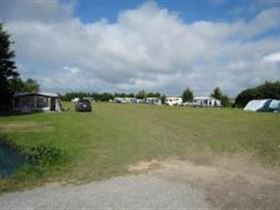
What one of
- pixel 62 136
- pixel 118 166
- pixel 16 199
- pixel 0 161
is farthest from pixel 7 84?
pixel 16 199

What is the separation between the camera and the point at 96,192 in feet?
40.1

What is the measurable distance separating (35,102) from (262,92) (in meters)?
59.3

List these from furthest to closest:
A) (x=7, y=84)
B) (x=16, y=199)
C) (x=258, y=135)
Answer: (x=7, y=84), (x=258, y=135), (x=16, y=199)

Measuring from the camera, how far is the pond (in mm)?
17708

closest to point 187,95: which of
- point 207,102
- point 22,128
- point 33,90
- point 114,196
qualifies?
point 207,102

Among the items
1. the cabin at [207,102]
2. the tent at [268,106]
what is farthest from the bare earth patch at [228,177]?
the cabin at [207,102]

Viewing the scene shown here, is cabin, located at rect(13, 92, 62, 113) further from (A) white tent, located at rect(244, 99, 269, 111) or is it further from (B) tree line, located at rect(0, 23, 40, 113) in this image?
(A) white tent, located at rect(244, 99, 269, 111)

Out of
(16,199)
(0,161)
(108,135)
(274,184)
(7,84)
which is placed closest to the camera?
(16,199)

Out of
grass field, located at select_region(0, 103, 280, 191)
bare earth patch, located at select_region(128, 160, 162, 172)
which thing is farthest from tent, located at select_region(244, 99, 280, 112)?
bare earth patch, located at select_region(128, 160, 162, 172)

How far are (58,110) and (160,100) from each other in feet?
275

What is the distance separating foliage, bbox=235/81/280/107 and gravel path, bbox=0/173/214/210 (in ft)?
299

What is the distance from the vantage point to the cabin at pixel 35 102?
6009 centimetres

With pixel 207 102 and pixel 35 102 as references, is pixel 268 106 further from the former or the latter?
pixel 207 102

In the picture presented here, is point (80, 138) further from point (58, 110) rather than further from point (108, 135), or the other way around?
point (58, 110)
